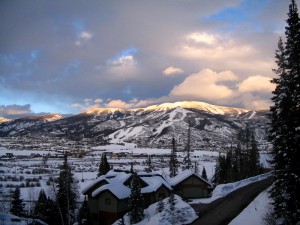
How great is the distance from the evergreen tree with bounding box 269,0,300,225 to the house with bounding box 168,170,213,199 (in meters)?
31.7

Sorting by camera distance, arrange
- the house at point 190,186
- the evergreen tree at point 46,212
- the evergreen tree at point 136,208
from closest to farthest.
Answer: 1. the evergreen tree at point 136,208
2. the evergreen tree at point 46,212
3. the house at point 190,186

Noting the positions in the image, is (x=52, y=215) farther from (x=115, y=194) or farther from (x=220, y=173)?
(x=220, y=173)

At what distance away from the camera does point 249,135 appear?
79.1 metres

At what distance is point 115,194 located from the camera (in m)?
44.5

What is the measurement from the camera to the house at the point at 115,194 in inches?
1768

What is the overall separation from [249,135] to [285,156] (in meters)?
58.4

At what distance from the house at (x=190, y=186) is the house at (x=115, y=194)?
431cm

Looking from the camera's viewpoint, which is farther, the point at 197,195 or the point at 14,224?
the point at 197,195

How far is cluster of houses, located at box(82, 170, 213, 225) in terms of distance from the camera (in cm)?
4509

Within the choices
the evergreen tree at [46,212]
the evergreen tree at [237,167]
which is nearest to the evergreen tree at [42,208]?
the evergreen tree at [46,212]

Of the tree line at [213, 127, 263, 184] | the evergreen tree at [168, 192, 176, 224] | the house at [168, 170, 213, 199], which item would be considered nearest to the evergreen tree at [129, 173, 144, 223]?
the evergreen tree at [168, 192, 176, 224]

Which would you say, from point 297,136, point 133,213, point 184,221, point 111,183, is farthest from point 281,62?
point 111,183

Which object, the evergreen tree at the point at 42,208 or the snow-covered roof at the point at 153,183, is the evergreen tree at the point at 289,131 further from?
the evergreen tree at the point at 42,208

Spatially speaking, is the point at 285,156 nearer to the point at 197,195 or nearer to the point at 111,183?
the point at 111,183
